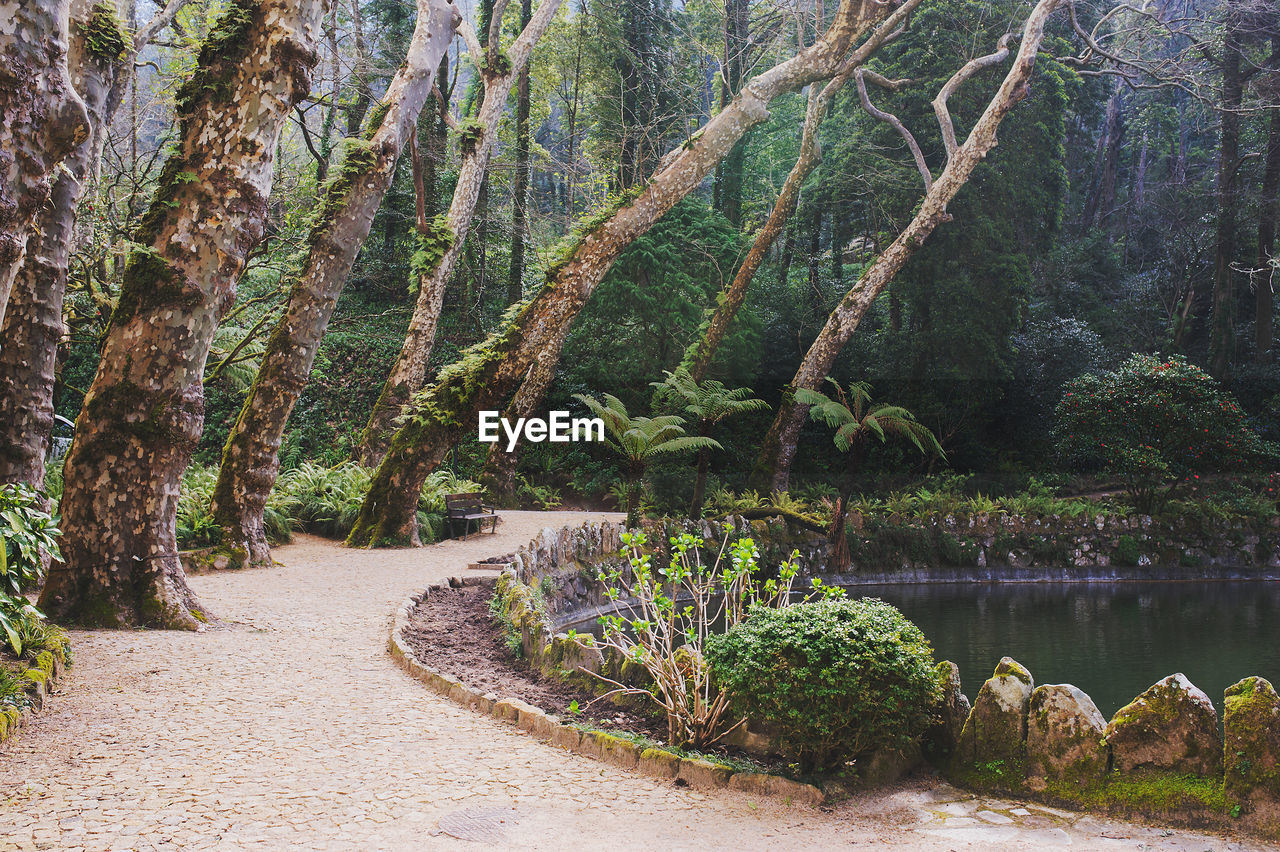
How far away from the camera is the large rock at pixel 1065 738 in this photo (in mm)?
3447

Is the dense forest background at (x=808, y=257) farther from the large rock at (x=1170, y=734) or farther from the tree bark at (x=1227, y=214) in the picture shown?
the large rock at (x=1170, y=734)

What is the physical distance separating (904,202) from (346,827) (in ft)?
58.0

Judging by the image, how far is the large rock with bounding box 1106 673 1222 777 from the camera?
10.9 feet

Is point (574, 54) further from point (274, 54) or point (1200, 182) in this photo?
point (1200, 182)

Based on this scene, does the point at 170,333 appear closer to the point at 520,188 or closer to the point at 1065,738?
the point at 1065,738

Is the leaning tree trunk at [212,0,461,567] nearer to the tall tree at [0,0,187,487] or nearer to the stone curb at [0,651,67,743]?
the tall tree at [0,0,187,487]

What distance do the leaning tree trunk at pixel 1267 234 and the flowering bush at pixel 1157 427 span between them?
6.81m

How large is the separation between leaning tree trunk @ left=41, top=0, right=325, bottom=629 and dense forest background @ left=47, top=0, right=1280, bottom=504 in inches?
325

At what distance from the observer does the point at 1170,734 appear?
3.37m

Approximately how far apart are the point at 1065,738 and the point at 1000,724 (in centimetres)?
26

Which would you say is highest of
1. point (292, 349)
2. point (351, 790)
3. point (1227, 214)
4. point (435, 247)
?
point (1227, 214)

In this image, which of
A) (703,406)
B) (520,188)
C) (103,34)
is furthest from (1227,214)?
(103,34)
